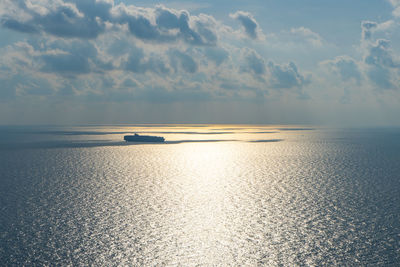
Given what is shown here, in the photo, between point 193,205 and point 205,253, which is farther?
point 193,205

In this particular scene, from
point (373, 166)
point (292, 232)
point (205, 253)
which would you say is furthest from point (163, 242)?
point (373, 166)

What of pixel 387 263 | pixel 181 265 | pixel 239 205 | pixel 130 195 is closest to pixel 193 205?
pixel 239 205

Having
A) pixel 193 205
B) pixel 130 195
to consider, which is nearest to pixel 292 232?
pixel 193 205

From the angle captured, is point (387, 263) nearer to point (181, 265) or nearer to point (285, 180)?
point (181, 265)

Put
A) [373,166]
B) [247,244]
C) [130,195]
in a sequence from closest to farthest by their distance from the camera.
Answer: [247,244] → [130,195] → [373,166]

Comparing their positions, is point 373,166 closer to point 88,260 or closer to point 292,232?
point 292,232

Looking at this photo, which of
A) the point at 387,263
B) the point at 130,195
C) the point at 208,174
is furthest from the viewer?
the point at 208,174

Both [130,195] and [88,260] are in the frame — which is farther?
[130,195]

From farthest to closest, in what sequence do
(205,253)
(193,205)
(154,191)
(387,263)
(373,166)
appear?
(373,166), (154,191), (193,205), (205,253), (387,263)

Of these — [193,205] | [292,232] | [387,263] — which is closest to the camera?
[387,263]
